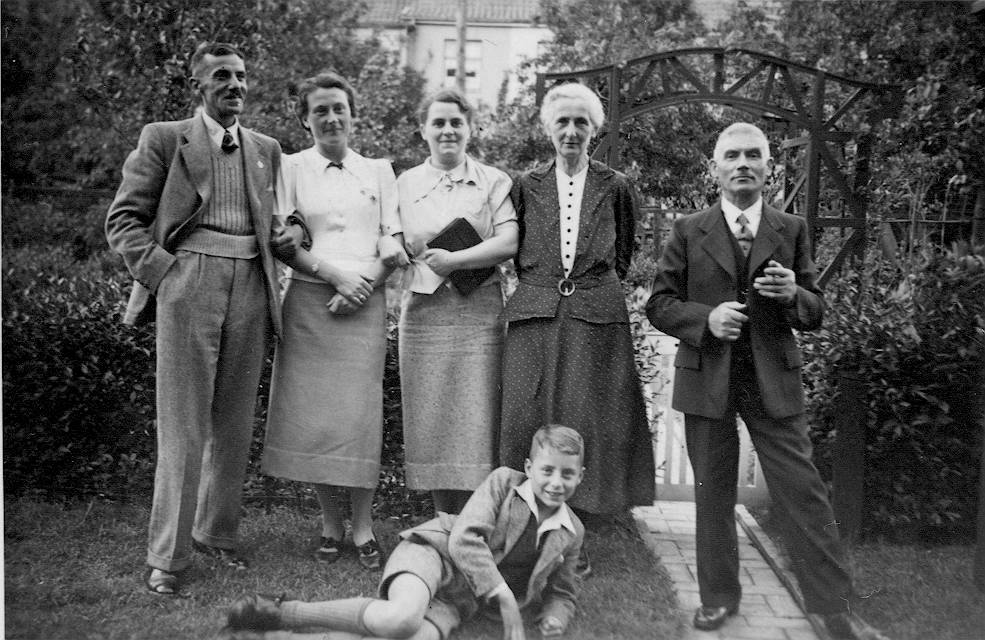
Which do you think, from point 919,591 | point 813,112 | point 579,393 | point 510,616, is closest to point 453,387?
point 579,393

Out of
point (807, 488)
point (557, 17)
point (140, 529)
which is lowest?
point (140, 529)

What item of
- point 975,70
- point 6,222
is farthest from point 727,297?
point 6,222

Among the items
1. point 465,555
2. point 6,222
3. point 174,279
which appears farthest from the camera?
point 6,222

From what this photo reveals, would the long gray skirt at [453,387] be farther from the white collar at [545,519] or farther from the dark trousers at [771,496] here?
the dark trousers at [771,496]

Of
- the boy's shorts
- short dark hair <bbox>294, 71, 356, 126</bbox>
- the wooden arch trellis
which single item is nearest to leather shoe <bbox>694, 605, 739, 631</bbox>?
the boy's shorts

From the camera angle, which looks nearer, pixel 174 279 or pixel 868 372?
pixel 174 279

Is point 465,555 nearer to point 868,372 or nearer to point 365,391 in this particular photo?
point 365,391

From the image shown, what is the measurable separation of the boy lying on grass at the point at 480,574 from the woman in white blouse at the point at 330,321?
0.59m

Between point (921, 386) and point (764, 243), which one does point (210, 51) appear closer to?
point (764, 243)

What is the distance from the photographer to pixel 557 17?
5.74 meters

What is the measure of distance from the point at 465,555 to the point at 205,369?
47.9 inches

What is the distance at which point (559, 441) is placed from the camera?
277 centimetres

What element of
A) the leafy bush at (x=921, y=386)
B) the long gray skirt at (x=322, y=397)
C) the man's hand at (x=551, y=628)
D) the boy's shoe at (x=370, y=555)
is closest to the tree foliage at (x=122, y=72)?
the long gray skirt at (x=322, y=397)

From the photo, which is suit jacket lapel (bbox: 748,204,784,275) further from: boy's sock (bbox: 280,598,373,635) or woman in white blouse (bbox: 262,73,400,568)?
boy's sock (bbox: 280,598,373,635)
